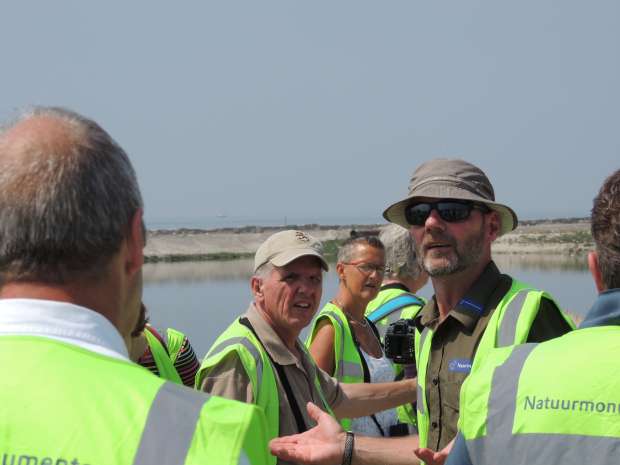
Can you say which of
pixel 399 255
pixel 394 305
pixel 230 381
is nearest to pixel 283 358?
pixel 230 381

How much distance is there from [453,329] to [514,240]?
5717 centimetres

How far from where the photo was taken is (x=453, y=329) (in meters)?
3.45

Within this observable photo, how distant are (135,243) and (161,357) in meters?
1.94

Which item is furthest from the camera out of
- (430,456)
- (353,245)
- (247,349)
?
(353,245)

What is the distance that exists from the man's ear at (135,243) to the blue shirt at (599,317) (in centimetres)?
97

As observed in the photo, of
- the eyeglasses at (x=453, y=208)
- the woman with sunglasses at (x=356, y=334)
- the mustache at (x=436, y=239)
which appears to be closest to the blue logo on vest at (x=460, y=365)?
the mustache at (x=436, y=239)

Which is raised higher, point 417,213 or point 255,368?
point 417,213

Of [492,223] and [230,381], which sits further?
[492,223]

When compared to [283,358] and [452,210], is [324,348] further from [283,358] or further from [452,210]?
[452,210]

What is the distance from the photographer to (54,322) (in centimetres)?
141

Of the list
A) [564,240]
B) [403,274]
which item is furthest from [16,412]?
[564,240]

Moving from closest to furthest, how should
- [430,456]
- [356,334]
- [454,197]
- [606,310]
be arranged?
[606,310] → [430,456] → [454,197] → [356,334]

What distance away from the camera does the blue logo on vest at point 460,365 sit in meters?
3.28

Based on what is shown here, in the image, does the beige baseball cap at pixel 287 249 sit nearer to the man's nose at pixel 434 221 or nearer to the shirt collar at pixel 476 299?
the man's nose at pixel 434 221
